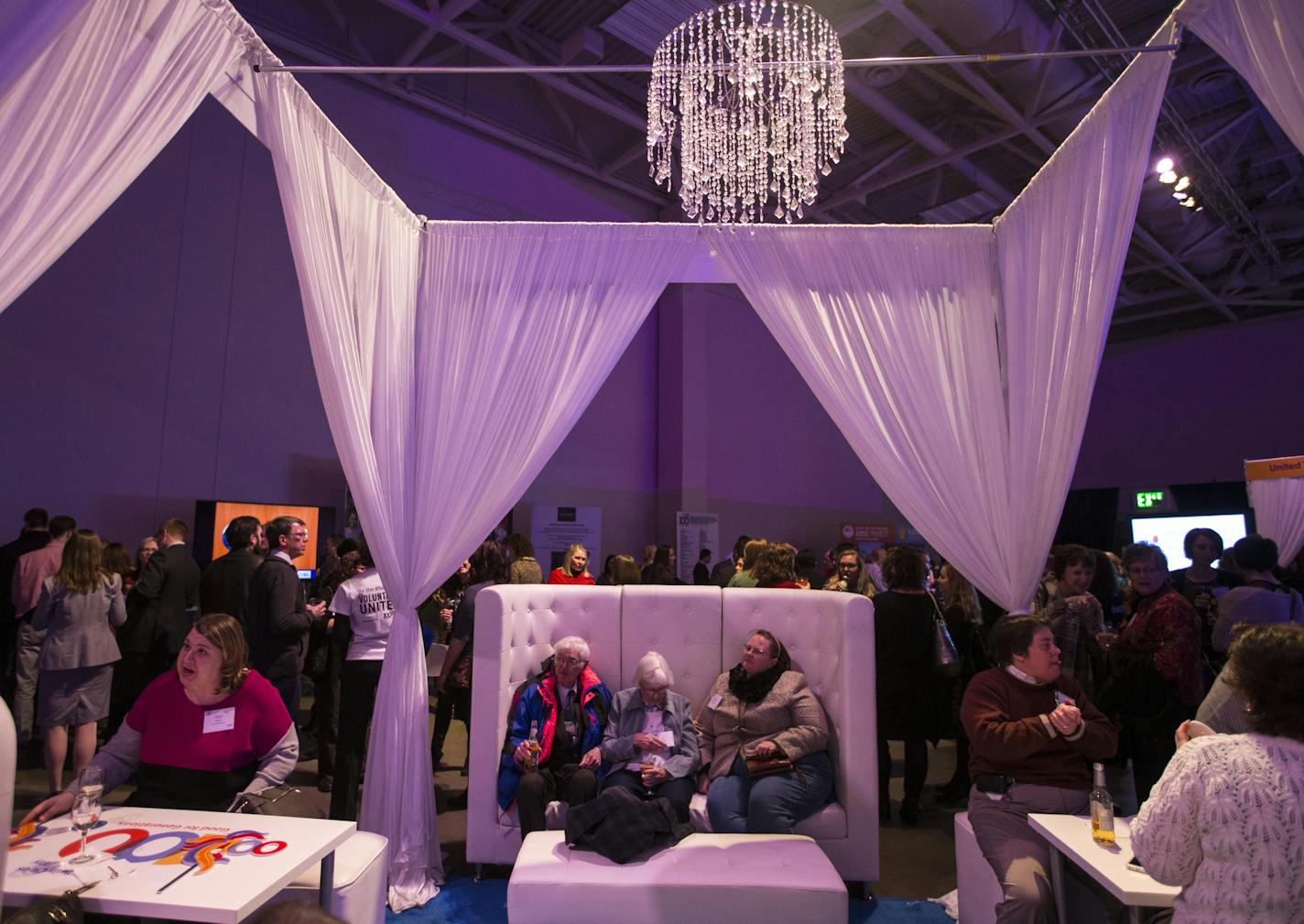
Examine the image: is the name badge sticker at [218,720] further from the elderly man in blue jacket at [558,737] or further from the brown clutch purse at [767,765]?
the brown clutch purse at [767,765]

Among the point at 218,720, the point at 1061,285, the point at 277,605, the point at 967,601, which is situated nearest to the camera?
the point at 218,720

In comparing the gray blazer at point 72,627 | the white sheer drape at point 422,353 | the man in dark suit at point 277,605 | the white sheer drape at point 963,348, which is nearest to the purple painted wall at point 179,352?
the gray blazer at point 72,627

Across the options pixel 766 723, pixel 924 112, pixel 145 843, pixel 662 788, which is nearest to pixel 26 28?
pixel 145 843

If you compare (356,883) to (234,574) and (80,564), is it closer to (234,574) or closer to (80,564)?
(234,574)

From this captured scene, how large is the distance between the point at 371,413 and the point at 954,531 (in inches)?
95.0

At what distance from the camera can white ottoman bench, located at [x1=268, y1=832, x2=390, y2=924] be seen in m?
2.09

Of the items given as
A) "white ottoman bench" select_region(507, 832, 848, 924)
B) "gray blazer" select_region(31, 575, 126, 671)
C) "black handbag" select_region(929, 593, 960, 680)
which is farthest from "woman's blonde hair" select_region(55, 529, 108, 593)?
"black handbag" select_region(929, 593, 960, 680)

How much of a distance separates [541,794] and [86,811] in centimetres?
151

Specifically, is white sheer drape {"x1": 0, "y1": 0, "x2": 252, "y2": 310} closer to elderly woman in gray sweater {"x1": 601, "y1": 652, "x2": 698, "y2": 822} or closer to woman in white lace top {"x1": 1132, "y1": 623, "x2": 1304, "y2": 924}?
elderly woman in gray sweater {"x1": 601, "y1": 652, "x2": 698, "y2": 822}

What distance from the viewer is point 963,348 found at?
3543mm

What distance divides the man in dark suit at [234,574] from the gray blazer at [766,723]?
2.23m

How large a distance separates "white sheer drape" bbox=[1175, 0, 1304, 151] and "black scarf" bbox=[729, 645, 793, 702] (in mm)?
2294

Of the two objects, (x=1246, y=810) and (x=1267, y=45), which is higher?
(x=1267, y=45)

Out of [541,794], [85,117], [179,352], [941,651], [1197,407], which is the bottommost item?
[541,794]
